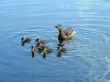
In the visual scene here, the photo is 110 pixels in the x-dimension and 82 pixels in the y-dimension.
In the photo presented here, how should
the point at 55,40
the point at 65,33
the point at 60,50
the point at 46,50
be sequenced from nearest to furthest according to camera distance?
the point at 46,50 → the point at 60,50 → the point at 55,40 → the point at 65,33

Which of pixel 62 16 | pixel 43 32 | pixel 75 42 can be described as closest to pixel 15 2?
pixel 62 16

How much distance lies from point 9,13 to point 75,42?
920 centimetres

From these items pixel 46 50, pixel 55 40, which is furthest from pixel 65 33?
pixel 46 50

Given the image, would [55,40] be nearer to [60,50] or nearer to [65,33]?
[65,33]

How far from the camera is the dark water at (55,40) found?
15.9 meters

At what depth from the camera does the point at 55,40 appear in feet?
66.6

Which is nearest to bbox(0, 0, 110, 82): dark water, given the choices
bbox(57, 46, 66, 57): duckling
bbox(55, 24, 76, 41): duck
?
bbox(57, 46, 66, 57): duckling

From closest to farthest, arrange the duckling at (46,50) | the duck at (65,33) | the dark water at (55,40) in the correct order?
the dark water at (55,40), the duckling at (46,50), the duck at (65,33)

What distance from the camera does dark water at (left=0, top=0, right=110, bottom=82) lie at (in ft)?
52.2

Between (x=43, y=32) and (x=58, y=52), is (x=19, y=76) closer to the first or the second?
(x=58, y=52)

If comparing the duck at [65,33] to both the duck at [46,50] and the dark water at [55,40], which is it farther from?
the duck at [46,50]

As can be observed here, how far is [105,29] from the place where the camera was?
71.9ft

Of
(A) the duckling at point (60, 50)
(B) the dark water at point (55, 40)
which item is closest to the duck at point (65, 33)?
(B) the dark water at point (55, 40)

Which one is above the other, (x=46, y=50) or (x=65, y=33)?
(x=65, y=33)
